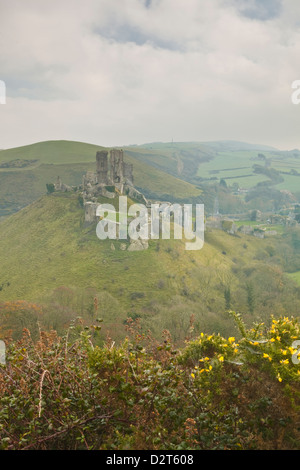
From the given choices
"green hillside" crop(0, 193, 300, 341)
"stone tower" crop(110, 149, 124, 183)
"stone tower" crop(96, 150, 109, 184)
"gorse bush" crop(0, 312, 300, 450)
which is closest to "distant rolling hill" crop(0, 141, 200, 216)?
"green hillside" crop(0, 193, 300, 341)

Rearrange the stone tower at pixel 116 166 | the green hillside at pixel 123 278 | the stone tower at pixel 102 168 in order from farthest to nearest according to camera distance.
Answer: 1. the stone tower at pixel 116 166
2. the stone tower at pixel 102 168
3. the green hillside at pixel 123 278

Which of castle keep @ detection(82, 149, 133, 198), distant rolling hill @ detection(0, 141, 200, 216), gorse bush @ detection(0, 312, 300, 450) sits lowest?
gorse bush @ detection(0, 312, 300, 450)

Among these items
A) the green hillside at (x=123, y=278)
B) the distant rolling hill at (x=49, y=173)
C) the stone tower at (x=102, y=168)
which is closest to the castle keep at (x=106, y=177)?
the stone tower at (x=102, y=168)

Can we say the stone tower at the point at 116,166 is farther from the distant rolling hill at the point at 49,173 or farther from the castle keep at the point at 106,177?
the distant rolling hill at the point at 49,173

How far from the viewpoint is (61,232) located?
73.2 m

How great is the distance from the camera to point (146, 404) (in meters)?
5.76

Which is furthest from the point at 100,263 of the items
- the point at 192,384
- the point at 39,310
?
the point at 192,384

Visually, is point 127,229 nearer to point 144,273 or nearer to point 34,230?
point 144,273

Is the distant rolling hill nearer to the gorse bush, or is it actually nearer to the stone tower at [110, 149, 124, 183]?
the stone tower at [110, 149, 124, 183]

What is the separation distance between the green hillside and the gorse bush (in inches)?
1210

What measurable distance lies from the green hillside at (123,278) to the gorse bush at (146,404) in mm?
30742

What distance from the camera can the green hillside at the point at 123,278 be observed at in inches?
1740

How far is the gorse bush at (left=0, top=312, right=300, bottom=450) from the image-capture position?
5.18 meters

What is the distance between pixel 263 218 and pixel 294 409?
141m
